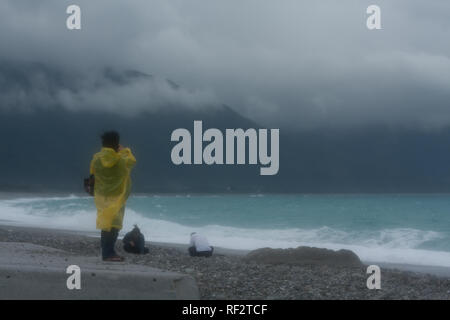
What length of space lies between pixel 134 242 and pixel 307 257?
2.94 meters

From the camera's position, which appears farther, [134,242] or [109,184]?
[134,242]

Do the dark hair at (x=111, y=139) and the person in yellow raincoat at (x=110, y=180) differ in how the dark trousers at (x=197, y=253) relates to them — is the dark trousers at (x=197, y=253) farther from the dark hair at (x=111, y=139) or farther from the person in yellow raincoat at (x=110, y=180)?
the dark hair at (x=111, y=139)

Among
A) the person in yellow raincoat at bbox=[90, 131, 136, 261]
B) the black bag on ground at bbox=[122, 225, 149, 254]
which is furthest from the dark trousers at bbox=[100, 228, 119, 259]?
the black bag on ground at bbox=[122, 225, 149, 254]

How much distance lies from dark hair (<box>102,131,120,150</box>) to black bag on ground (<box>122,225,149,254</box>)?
389cm

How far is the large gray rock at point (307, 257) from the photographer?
1081 cm

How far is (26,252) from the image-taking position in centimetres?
769

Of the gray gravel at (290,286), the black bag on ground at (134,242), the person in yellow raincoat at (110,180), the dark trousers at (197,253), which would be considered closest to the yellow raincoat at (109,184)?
the person in yellow raincoat at (110,180)

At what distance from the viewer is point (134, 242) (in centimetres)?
1064

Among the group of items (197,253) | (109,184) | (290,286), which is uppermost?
(109,184)

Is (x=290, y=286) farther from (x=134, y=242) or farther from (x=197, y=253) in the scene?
(x=197, y=253)

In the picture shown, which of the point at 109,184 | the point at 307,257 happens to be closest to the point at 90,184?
the point at 109,184
